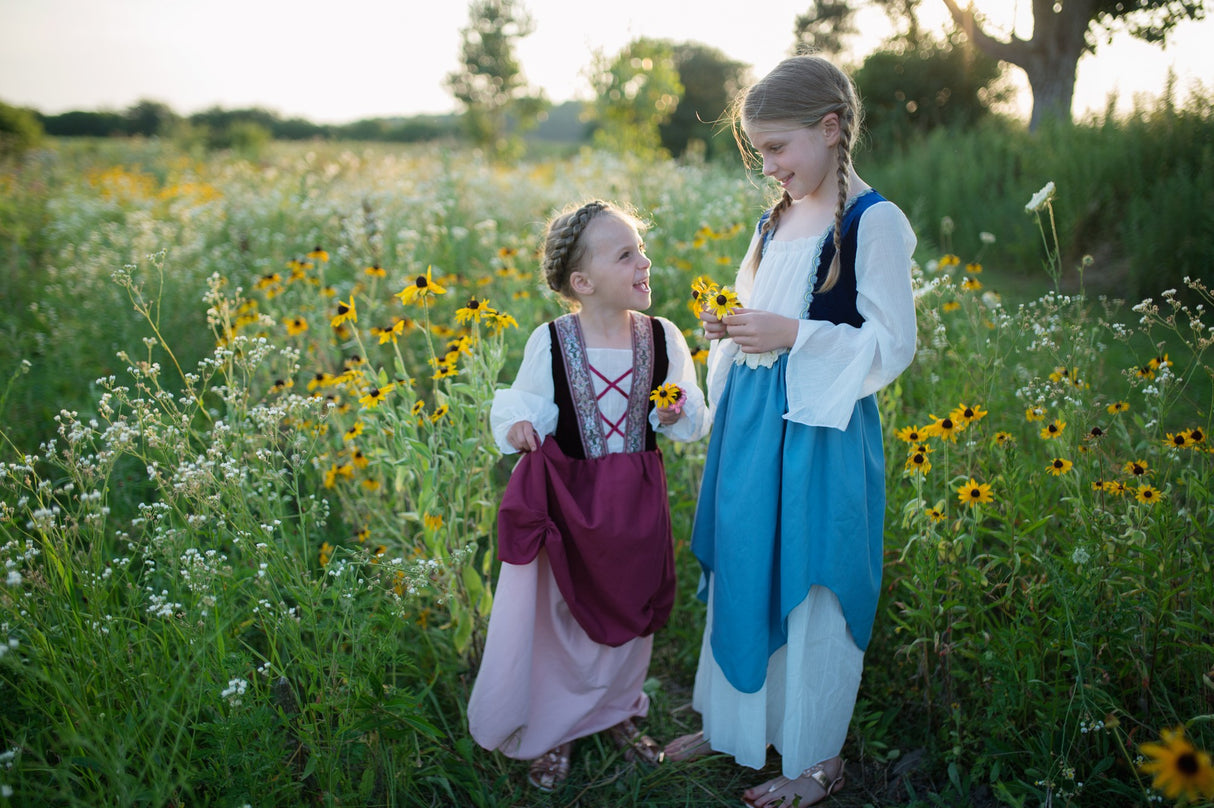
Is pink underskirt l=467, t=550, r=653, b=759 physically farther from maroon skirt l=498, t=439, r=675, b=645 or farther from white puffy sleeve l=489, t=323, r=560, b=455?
white puffy sleeve l=489, t=323, r=560, b=455

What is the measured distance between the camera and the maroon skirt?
187cm

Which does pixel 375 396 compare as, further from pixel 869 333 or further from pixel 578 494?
pixel 869 333

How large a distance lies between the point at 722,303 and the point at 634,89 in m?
9.29

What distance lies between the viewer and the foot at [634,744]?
204 cm

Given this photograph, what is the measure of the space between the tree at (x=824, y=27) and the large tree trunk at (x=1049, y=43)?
1284cm

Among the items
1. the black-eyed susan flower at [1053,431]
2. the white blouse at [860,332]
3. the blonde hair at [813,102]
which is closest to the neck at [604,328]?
the white blouse at [860,332]

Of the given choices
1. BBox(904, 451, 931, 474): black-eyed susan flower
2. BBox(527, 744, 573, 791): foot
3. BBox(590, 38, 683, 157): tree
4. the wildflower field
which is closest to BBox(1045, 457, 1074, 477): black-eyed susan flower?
the wildflower field

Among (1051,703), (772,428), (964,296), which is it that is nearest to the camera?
(1051,703)

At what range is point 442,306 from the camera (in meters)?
3.94

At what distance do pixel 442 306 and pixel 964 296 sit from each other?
100 inches

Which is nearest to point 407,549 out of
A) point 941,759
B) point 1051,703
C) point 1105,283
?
point 941,759

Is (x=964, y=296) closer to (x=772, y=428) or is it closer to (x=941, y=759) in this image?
(x=772, y=428)

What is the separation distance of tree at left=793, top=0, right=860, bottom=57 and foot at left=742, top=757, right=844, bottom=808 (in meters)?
16.0

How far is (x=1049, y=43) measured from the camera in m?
3.49
